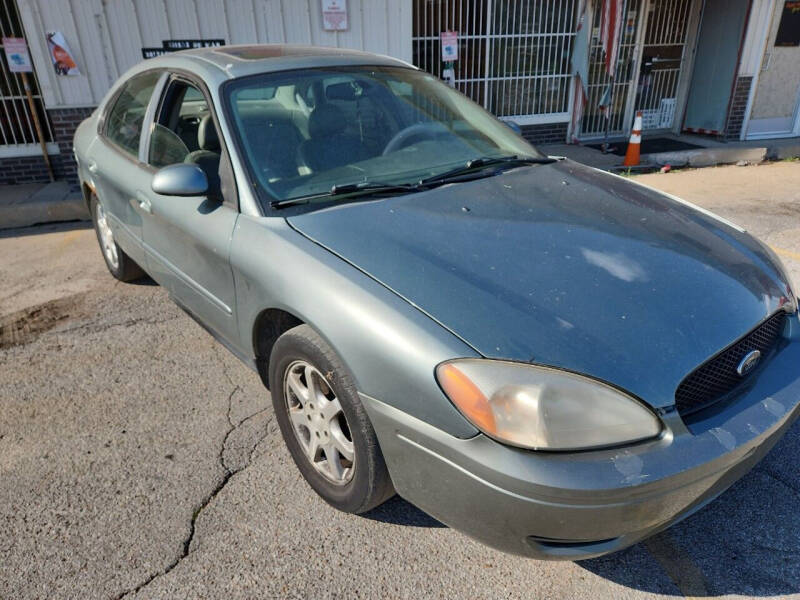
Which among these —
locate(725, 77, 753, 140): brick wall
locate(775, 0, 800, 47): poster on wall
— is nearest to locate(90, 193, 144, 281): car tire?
locate(725, 77, 753, 140): brick wall

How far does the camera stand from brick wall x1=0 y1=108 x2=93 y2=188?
719 cm

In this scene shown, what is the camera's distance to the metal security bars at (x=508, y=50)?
8.78m

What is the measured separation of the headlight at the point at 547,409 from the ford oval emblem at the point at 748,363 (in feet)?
1.60

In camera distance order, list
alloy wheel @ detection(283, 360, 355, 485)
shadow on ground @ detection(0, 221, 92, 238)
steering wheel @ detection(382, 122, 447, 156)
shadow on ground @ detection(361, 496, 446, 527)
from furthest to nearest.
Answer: shadow on ground @ detection(0, 221, 92, 238)
steering wheel @ detection(382, 122, 447, 156)
shadow on ground @ detection(361, 496, 446, 527)
alloy wheel @ detection(283, 360, 355, 485)

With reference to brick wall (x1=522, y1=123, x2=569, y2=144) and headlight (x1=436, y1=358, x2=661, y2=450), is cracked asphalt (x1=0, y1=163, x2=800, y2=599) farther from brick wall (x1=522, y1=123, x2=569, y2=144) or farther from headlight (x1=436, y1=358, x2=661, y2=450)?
brick wall (x1=522, y1=123, x2=569, y2=144)

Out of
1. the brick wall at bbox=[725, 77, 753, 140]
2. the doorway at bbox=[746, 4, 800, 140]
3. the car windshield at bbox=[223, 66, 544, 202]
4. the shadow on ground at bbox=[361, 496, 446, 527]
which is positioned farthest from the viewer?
the doorway at bbox=[746, 4, 800, 140]

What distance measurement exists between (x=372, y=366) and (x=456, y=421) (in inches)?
13.3

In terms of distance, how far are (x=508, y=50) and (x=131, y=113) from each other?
6994 mm

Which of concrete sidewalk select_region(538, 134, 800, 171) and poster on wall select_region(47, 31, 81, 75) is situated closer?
poster on wall select_region(47, 31, 81, 75)

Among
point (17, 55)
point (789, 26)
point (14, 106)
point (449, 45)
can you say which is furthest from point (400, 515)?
point (789, 26)

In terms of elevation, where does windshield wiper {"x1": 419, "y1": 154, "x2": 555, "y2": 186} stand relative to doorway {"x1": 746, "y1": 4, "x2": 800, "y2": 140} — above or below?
above

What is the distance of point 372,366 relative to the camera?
1.90 meters

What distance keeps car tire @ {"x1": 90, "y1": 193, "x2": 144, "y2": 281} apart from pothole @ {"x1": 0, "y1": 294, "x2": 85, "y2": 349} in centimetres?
33

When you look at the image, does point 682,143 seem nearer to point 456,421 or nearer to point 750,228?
point 750,228
